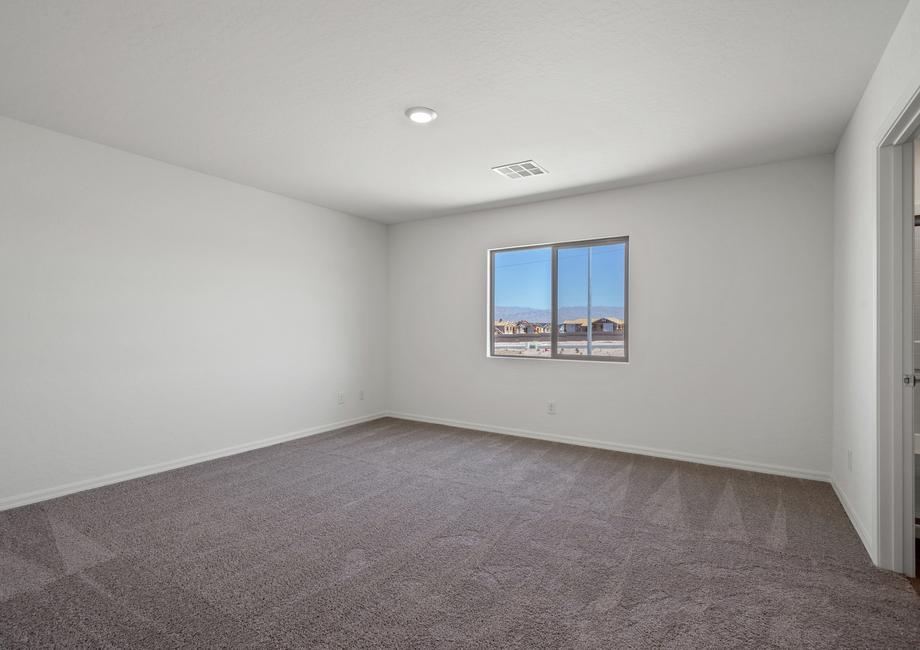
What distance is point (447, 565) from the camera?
2.25 meters

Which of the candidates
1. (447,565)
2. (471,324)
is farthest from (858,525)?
(471,324)

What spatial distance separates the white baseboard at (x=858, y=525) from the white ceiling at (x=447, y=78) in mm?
2414

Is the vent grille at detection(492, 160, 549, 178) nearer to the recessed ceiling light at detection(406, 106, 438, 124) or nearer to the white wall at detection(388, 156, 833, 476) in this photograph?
the white wall at detection(388, 156, 833, 476)

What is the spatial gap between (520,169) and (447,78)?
4.96 feet

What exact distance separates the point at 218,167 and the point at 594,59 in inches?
123

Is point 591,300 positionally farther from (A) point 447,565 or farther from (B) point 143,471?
(B) point 143,471

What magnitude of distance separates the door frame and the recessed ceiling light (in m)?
2.32

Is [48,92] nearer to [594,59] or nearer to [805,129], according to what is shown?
[594,59]

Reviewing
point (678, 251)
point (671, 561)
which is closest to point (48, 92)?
point (671, 561)

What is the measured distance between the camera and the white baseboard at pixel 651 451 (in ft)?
11.6

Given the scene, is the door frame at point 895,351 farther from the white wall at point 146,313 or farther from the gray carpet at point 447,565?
the white wall at point 146,313

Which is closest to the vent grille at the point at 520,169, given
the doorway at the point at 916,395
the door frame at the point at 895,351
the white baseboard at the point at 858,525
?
the door frame at the point at 895,351

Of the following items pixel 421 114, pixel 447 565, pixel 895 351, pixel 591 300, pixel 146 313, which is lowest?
pixel 447 565

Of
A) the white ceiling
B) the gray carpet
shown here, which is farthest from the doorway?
the white ceiling
